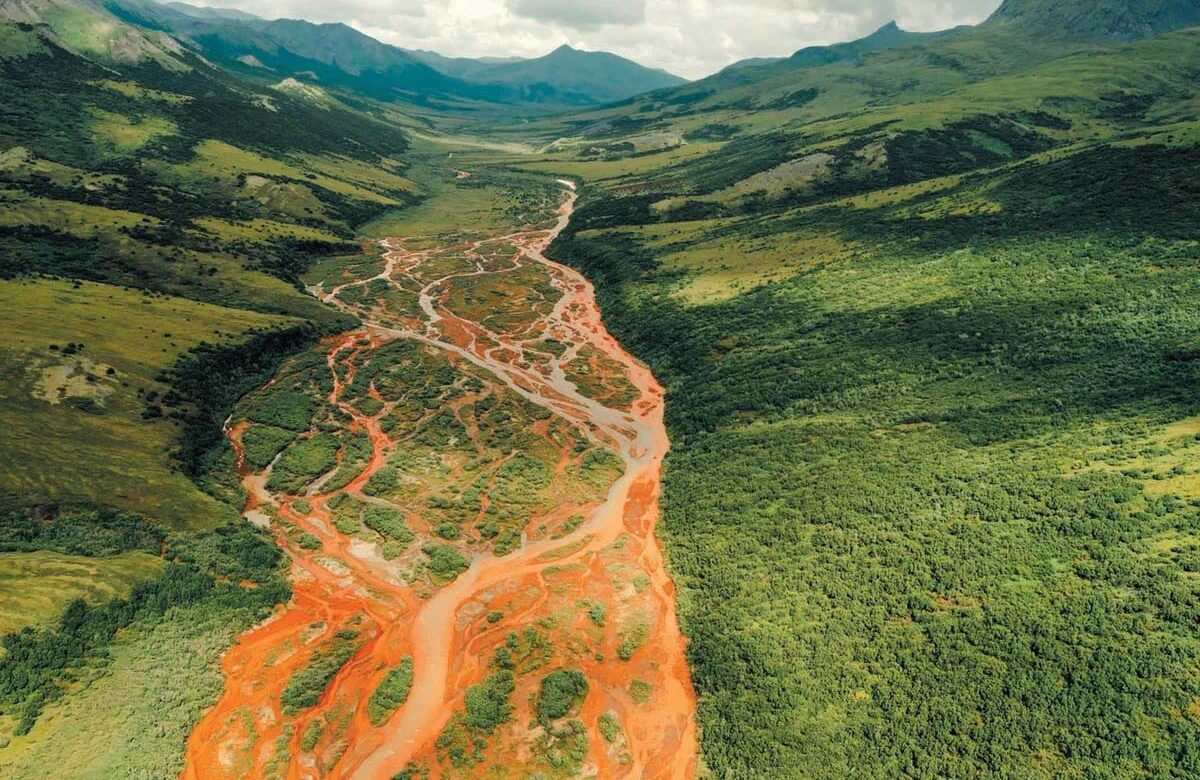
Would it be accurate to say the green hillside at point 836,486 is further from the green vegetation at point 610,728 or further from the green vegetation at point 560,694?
the green vegetation at point 560,694

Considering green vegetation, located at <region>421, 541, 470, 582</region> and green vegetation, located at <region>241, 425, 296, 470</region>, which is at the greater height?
green vegetation, located at <region>241, 425, 296, 470</region>

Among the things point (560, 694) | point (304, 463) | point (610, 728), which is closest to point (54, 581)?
point (304, 463)

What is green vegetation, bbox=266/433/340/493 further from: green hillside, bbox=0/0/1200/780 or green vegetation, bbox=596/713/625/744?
green vegetation, bbox=596/713/625/744

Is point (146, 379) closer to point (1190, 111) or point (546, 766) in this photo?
point (546, 766)

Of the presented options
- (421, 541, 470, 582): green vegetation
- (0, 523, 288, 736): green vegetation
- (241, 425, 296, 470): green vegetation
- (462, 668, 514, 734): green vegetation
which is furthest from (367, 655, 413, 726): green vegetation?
(241, 425, 296, 470): green vegetation

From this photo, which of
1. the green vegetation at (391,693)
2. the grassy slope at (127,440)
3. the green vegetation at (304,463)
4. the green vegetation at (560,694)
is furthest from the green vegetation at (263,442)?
the green vegetation at (560,694)
